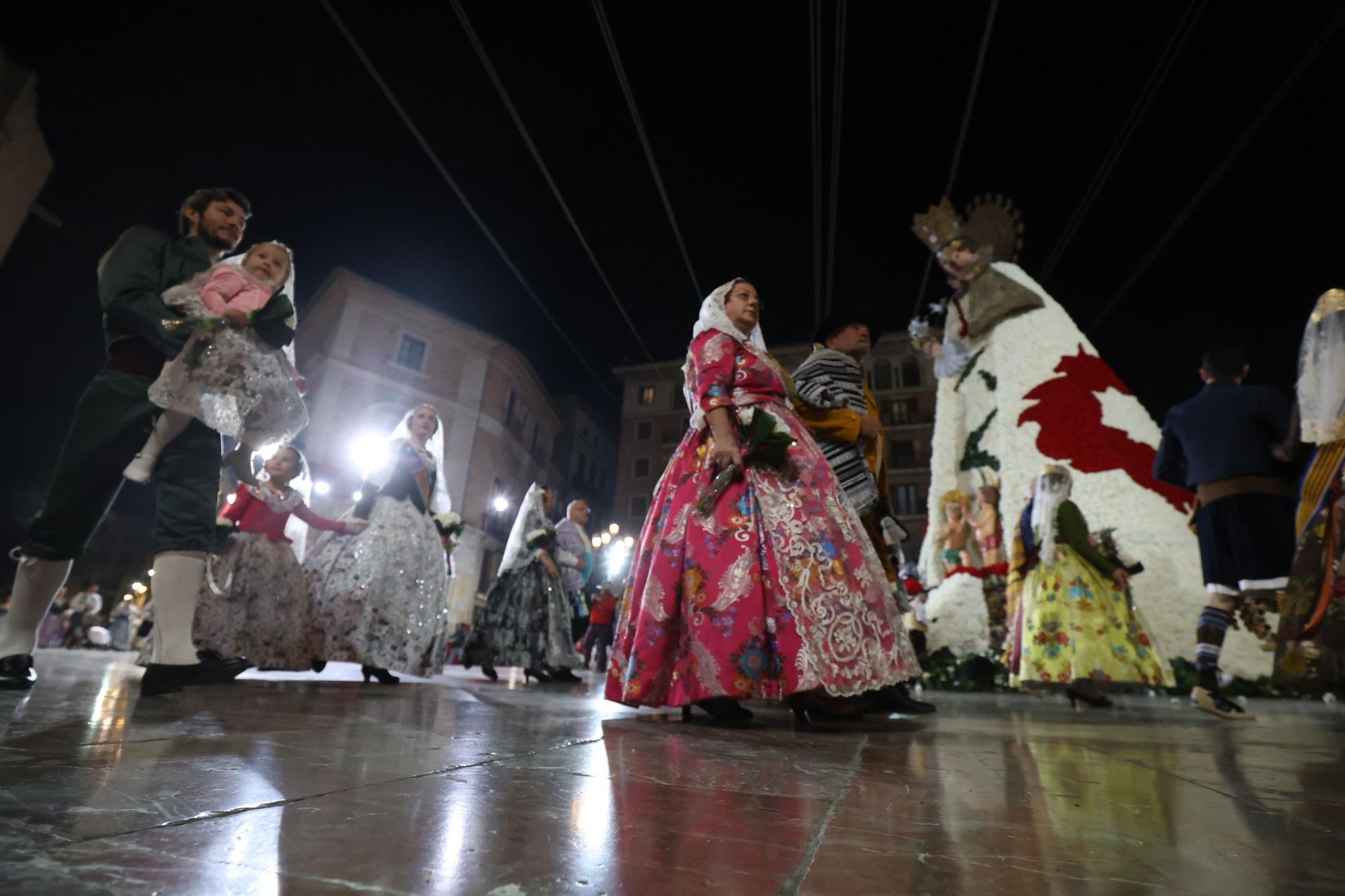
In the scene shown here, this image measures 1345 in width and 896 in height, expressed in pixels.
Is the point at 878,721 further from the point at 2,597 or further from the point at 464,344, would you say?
the point at 464,344

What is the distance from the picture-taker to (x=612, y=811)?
872 millimetres

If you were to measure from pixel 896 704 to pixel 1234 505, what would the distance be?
7.91 ft

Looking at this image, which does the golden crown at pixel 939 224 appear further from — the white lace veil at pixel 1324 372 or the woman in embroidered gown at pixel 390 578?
the woman in embroidered gown at pixel 390 578

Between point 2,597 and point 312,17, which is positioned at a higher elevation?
point 312,17

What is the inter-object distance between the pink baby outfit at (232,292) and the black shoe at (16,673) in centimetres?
147

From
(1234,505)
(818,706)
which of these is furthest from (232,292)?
(1234,505)

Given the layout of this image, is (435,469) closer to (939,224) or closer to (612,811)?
(612,811)

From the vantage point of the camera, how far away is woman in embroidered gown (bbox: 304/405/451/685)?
4.17 meters

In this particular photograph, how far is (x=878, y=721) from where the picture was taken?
2.72 meters

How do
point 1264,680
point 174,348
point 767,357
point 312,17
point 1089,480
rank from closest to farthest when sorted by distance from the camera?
point 174,348, point 767,357, point 1264,680, point 1089,480, point 312,17

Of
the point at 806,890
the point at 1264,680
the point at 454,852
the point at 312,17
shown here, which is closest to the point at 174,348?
the point at 454,852

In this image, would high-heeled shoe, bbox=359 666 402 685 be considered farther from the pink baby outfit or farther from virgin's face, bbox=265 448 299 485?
the pink baby outfit

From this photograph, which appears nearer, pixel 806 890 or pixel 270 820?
pixel 806 890

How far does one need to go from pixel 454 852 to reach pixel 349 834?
13cm
